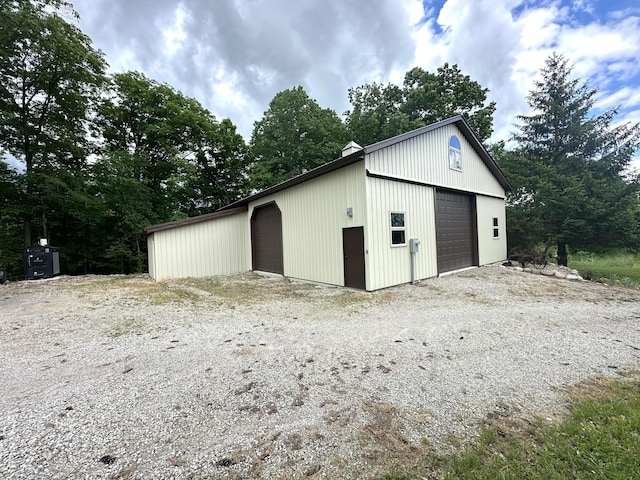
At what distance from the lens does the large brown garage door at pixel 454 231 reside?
9.40 meters

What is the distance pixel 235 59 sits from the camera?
573 inches

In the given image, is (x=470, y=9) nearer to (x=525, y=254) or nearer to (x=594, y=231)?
(x=525, y=254)

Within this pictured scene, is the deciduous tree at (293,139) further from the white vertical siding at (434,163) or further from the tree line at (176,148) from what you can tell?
the white vertical siding at (434,163)

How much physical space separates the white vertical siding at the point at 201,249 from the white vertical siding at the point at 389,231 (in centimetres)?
671

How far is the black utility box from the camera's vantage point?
995cm

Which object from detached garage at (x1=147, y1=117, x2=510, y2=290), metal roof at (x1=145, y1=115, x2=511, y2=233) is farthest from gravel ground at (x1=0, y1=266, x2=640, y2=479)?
metal roof at (x1=145, y1=115, x2=511, y2=233)

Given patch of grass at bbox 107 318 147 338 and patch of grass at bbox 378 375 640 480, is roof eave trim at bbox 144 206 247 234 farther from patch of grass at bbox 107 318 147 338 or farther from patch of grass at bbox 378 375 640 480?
patch of grass at bbox 378 375 640 480

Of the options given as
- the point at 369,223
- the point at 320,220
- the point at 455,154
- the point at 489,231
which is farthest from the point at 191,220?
the point at 489,231

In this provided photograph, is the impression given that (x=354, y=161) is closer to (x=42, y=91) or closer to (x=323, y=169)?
(x=323, y=169)

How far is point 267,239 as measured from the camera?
36.4 feet

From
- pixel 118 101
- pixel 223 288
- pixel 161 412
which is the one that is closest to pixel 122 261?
pixel 118 101

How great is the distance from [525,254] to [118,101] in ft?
74.6

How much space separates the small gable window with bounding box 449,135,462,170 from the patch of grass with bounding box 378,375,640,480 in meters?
8.87

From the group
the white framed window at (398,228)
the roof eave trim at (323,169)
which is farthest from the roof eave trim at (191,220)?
the white framed window at (398,228)
